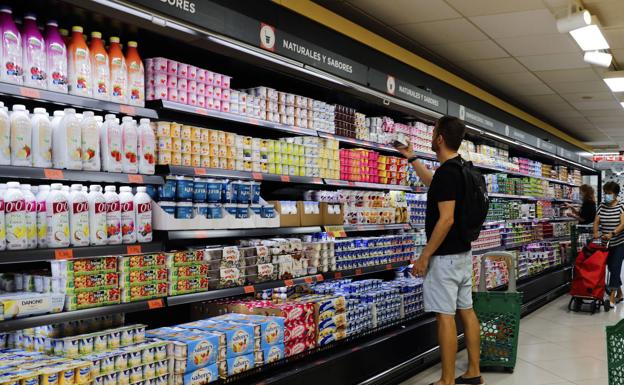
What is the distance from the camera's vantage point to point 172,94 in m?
3.35

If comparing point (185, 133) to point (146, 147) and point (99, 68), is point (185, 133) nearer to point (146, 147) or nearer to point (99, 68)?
point (146, 147)

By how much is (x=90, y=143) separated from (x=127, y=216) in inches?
15.8

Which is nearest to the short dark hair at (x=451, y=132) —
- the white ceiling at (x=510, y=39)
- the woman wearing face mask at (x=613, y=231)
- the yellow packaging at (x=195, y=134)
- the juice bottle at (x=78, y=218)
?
the white ceiling at (x=510, y=39)

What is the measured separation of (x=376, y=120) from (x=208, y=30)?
244 centimetres

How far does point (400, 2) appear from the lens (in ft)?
15.6

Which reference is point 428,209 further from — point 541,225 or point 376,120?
point 541,225

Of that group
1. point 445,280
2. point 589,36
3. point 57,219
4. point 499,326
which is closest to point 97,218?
point 57,219

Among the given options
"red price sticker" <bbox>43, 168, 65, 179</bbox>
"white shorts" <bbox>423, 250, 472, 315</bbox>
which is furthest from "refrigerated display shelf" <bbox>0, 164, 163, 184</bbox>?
"white shorts" <bbox>423, 250, 472, 315</bbox>

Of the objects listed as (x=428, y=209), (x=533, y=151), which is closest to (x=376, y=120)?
(x=428, y=209)

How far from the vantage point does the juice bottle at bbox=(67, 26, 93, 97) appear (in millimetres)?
2854

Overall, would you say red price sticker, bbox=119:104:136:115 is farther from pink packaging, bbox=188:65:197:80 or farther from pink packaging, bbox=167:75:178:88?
pink packaging, bbox=188:65:197:80

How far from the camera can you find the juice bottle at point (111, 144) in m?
2.96

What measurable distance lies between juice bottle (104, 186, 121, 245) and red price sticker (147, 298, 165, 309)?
341mm

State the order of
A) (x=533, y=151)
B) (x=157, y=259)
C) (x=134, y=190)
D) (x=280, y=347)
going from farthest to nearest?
1. (x=533, y=151)
2. (x=280, y=347)
3. (x=134, y=190)
4. (x=157, y=259)
